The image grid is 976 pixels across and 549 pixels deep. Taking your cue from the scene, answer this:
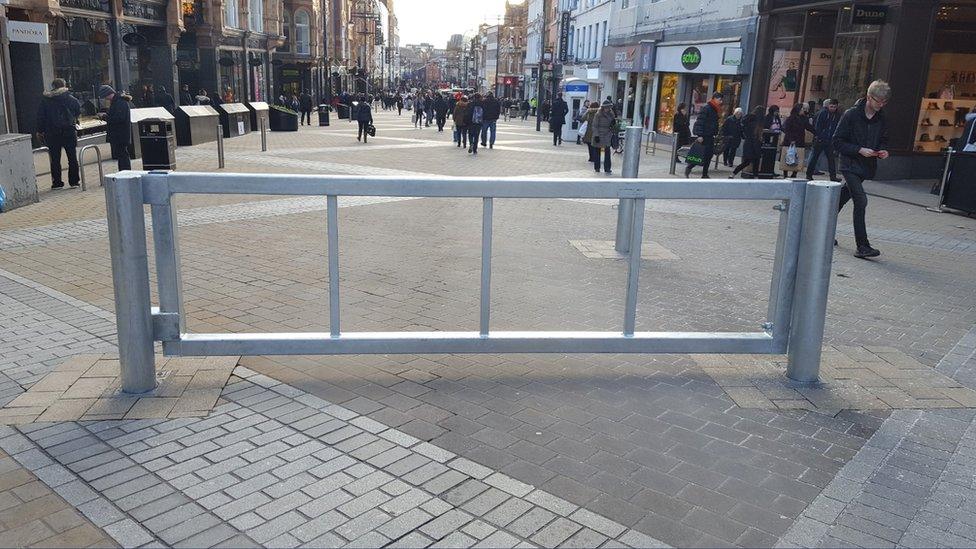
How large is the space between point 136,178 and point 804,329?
384 centimetres

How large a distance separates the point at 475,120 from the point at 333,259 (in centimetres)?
1656

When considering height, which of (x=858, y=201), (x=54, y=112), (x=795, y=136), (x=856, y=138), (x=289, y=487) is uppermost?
(x=856, y=138)

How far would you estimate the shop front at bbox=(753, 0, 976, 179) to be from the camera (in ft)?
51.3

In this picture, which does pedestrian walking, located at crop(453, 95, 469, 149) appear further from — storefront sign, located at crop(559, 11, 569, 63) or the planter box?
storefront sign, located at crop(559, 11, 569, 63)

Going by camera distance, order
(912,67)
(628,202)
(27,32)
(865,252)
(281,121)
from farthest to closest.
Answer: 1. (281,121)
2. (912,67)
3. (27,32)
4. (865,252)
5. (628,202)

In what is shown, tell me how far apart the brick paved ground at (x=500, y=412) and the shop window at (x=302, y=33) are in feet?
149

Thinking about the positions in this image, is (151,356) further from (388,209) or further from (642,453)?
(388,209)

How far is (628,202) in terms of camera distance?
819cm

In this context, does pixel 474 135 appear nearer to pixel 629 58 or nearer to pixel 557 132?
pixel 557 132

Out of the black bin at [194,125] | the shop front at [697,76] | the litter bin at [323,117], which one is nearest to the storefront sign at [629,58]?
the shop front at [697,76]

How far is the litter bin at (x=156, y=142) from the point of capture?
45.8ft

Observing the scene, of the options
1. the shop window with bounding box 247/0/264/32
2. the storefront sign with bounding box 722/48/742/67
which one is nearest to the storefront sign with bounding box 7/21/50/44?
the storefront sign with bounding box 722/48/742/67

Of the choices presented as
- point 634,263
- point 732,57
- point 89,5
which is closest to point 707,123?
point 732,57

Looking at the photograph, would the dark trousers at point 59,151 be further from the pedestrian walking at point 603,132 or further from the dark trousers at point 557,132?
the dark trousers at point 557,132
